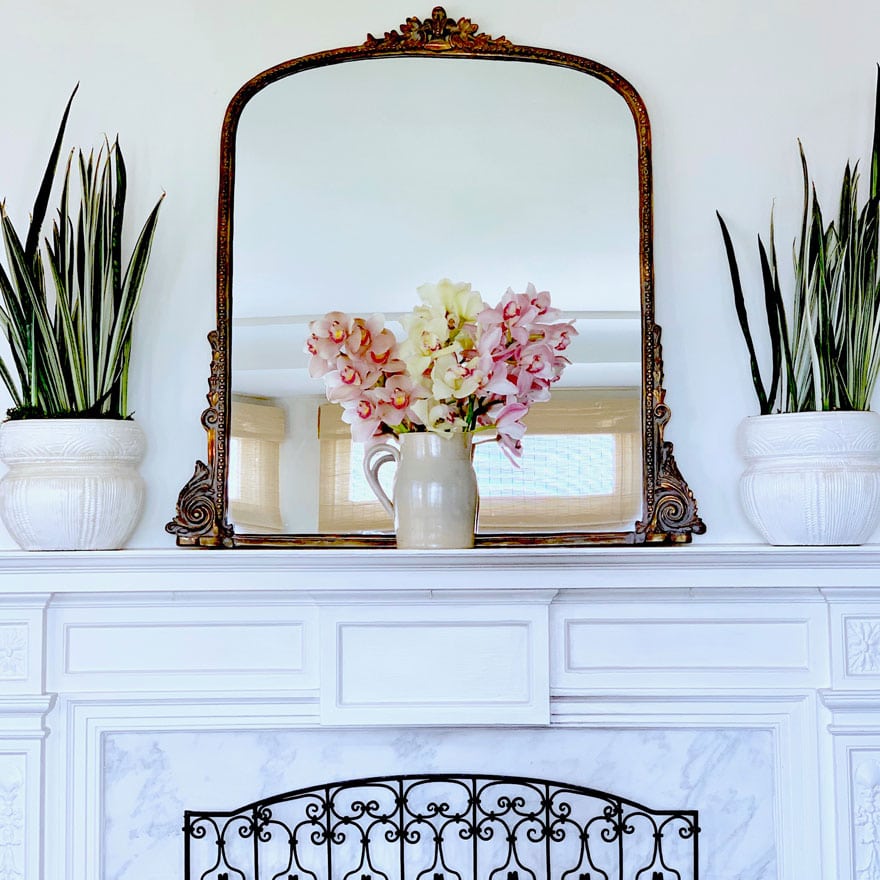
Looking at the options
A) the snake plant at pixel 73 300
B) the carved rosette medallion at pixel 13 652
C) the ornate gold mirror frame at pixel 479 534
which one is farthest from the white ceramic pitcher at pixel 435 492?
the carved rosette medallion at pixel 13 652

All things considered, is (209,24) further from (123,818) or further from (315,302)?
(123,818)

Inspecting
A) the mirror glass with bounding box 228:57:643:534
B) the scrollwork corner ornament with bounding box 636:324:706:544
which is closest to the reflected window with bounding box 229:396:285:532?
the mirror glass with bounding box 228:57:643:534

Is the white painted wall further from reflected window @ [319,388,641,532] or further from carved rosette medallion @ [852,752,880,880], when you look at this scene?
carved rosette medallion @ [852,752,880,880]

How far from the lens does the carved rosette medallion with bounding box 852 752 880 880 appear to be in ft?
5.72

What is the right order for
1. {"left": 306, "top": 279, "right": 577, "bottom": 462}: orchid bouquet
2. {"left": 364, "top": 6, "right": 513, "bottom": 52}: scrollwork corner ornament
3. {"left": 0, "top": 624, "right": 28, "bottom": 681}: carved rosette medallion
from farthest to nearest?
{"left": 364, "top": 6, "right": 513, "bottom": 52}: scrollwork corner ornament < {"left": 0, "top": 624, "right": 28, "bottom": 681}: carved rosette medallion < {"left": 306, "top": 279, "right": 577, "bottom": 462}: orchid bouquet

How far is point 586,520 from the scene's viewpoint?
1.88 m

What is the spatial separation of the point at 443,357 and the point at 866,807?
3.28ft

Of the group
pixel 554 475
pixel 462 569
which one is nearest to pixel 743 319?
pixel 554 475

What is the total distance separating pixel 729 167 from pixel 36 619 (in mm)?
1438

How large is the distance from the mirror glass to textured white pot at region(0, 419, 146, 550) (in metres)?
0.20

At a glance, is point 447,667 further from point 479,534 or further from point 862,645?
point 862,645

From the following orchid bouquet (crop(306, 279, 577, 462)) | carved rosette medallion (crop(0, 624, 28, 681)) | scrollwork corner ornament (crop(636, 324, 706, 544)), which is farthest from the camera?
scrollwork corner ornament (crop(636, 324, 706, 544))

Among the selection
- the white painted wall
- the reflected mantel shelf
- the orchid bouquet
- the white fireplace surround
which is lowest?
the white fireplace surround

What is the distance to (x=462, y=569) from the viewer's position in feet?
5.50
